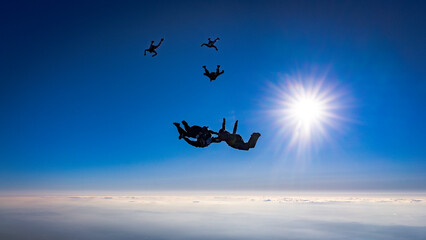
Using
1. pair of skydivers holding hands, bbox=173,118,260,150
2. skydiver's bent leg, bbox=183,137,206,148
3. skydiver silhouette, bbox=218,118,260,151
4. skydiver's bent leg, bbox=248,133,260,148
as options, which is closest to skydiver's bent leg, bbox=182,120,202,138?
pair of skydivers holding hands, bbox=173,118,260,150

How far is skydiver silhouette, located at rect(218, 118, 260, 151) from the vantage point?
7996mm

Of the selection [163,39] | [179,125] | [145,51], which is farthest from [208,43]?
[179,125]

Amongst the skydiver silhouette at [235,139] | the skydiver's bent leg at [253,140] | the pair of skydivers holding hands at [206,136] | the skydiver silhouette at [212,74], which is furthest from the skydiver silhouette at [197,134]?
the skydiver silhouette at [212,74]

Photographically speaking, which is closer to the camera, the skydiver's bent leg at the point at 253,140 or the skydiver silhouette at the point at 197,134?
the skydiver silhouette at the point at 197,134

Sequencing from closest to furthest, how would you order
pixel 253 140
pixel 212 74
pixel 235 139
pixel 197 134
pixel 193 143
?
pixel 197 134, pixel 193 143, pixel 235 139, pixel 253 140, pixel 212 74

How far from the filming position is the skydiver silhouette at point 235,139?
26.2ft

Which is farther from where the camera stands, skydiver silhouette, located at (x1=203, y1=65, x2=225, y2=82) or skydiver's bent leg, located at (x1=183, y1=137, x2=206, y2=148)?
skydiver silhouette, located at (x1=203, y1=65, x2=225, y2=82)

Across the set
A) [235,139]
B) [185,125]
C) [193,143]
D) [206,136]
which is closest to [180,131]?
[185,125]

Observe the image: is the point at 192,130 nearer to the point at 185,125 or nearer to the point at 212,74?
the point at 185,125

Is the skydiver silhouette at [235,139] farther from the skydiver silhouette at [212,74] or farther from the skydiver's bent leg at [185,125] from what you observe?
the skydiver silhouette at [212,74]

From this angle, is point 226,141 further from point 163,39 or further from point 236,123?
point 163,39

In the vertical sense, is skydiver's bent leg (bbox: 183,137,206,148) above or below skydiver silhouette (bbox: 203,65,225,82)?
below

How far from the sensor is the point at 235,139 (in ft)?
26.9

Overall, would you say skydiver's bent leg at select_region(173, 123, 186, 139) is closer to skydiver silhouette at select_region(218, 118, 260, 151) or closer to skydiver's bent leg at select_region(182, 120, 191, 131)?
skydiver's bent leg at select_region(182, 120, 191, 131)
